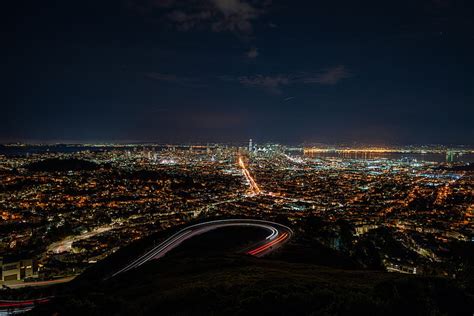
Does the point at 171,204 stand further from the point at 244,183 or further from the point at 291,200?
the point at 244,183

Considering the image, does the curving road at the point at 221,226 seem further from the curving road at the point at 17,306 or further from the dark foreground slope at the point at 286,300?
the dark foreground slope at the point at 286,300

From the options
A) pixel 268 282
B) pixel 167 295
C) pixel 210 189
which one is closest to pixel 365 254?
pixel 268 282

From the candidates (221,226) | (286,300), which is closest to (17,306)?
(286,300)

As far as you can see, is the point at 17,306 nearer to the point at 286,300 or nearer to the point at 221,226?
the point at 286,300

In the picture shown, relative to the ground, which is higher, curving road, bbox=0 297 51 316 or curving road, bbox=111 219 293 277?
curving road, bbox=111 219 293 277

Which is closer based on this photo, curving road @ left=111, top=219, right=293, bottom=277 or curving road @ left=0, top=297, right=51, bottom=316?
curving road @ left=0, top=297, right=51, bottom=316

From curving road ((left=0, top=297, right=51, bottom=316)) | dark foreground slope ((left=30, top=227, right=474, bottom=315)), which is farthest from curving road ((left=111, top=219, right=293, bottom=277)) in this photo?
dark foreground slope ((left=30, top=227, right=474, bottom=315))

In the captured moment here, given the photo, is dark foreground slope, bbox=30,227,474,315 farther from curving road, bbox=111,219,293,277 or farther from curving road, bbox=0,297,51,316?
curving road, bbox=111,219,293,277

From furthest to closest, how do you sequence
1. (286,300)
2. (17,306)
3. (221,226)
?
1. (221,226)
2. (17,306)
3. (286,300)

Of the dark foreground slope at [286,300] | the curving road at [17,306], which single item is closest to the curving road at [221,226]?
the curving road at [17,306]
